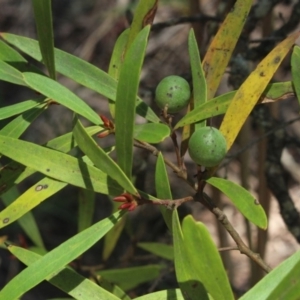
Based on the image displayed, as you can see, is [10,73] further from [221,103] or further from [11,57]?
[221,103]

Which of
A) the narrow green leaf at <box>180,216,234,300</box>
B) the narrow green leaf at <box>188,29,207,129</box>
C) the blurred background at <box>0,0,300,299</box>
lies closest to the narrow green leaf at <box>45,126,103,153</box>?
the narrow green leaf at <box>188,29,207,129</box>

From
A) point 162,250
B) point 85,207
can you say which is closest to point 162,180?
A: point 85,207

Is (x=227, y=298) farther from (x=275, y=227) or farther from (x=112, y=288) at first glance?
(x=275, y=227)

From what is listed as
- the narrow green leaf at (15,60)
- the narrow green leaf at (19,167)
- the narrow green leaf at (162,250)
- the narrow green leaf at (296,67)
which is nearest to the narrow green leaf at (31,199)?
the narrow green leaf at (19,167)

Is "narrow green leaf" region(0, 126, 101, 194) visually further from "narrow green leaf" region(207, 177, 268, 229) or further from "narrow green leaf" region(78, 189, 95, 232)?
"narrow green leaf" region(78, 189, 95, 232)

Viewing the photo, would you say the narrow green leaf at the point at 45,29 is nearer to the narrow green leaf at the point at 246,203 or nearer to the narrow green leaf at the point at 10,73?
the narrow green leaf at the point at 10,73
